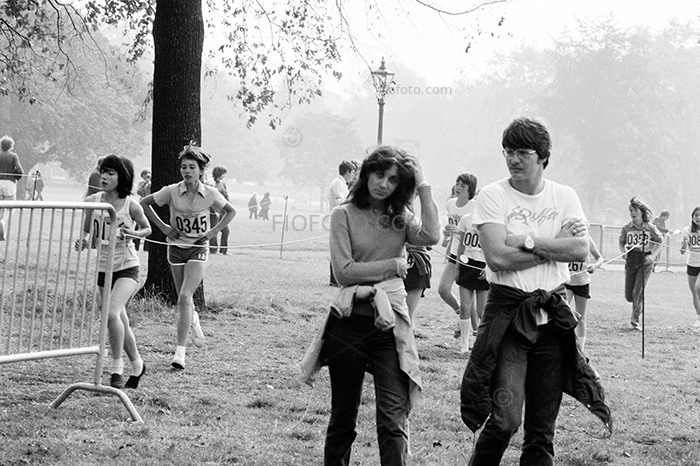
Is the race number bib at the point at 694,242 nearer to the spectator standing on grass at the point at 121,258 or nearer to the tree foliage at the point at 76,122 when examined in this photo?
the spectator standing on grass at the point at 121,258

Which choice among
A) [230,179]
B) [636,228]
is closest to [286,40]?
[636,228]

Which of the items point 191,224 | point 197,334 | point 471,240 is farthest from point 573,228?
point 471,240

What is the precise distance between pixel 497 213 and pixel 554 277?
40 cm

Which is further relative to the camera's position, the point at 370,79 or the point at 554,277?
the point at 370,79

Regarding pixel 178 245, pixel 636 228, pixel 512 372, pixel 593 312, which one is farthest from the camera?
pixel 593 312

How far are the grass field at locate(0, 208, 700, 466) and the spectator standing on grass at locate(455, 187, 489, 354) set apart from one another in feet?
1.38

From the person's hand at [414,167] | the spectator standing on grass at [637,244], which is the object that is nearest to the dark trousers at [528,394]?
the person's hand at [414,167]

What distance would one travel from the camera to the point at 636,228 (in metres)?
14.8

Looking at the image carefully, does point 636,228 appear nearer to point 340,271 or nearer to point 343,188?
point 343,188

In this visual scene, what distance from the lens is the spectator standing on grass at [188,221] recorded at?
8.39 metres

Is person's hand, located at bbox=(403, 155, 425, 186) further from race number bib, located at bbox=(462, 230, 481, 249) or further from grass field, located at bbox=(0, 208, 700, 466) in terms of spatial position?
race number bib, located at bbox=(462, 230, 481, 249)

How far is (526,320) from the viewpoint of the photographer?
4539mm

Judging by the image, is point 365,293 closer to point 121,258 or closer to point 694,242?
point 121,258

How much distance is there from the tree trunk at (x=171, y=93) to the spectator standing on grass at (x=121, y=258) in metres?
4.68
